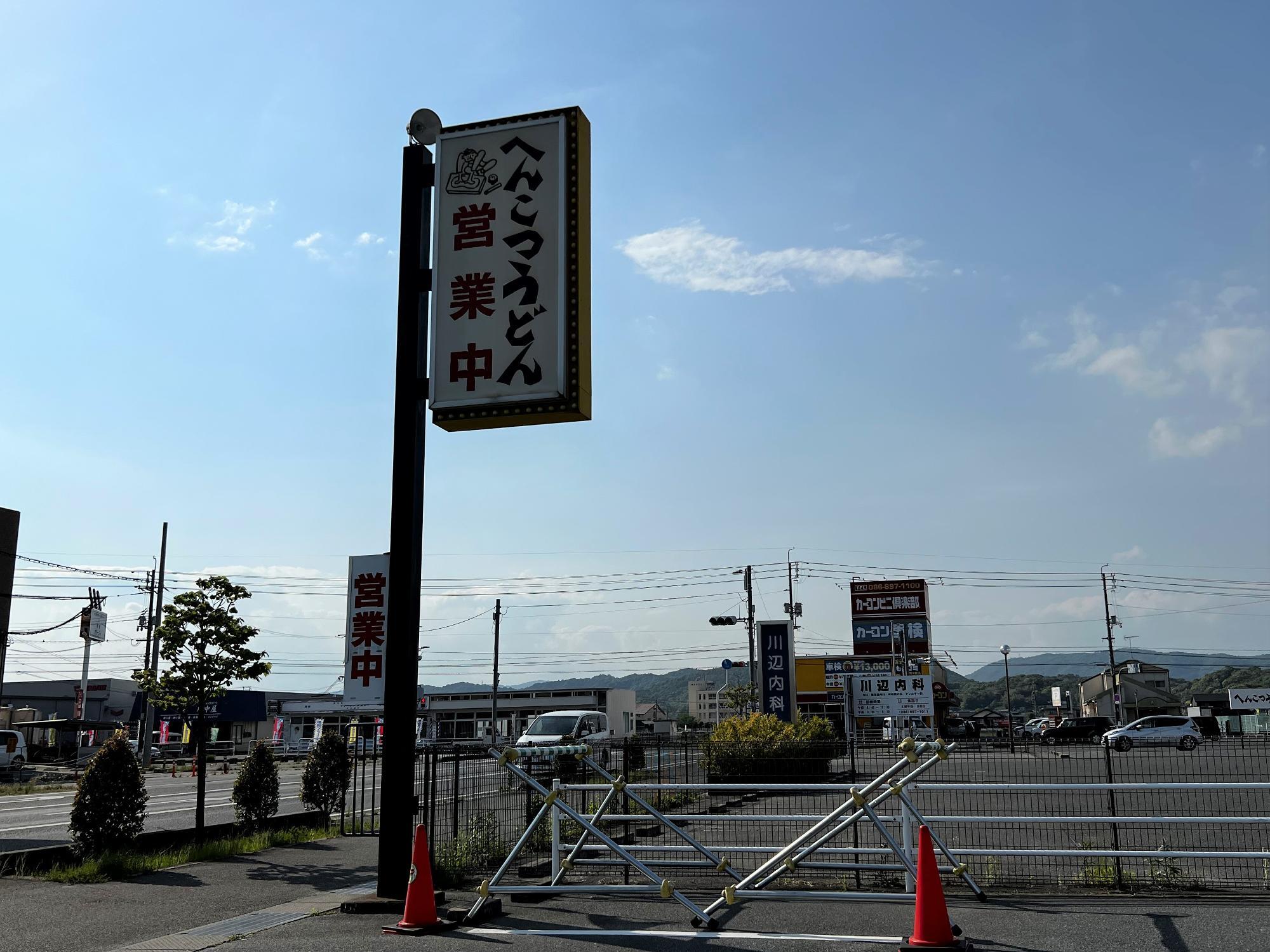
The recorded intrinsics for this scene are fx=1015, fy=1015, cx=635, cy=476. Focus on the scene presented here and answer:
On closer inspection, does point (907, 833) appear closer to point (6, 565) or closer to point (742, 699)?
point (6, 565)

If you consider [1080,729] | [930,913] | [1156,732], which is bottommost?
[1080,729]

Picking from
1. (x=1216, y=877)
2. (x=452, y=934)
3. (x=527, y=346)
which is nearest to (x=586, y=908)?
(x=452, y=934)

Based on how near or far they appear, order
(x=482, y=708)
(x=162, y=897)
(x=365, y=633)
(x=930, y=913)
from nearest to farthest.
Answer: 1. (x=930, y=913)
2. (x=162, y=897)
3. (x=365, y=633)
4. (x=482, y=708)

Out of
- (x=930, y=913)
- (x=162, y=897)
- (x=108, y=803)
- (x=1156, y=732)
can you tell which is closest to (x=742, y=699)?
(x=1156, y=732)

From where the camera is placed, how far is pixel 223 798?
26688 millimetres

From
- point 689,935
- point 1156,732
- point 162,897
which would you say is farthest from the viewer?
point 1156,732

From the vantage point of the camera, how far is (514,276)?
33.9 ft

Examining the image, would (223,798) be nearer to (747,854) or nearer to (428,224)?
(747,854)

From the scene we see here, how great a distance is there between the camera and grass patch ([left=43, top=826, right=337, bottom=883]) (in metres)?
12.5

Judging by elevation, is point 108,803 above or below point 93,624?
below

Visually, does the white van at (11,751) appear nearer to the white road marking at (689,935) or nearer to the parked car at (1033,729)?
the white road marking at (689,935)

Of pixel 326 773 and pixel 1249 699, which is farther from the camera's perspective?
pixel 1249 699

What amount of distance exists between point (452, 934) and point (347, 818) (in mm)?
12219

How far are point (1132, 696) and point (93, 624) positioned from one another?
9160 centimetres
